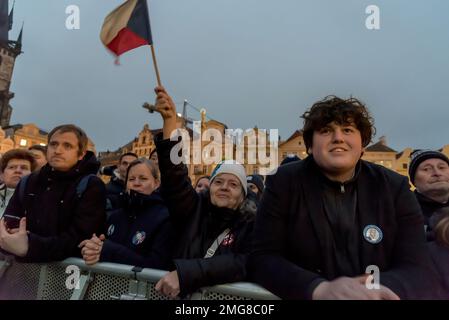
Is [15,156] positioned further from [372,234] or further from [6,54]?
[6,54]

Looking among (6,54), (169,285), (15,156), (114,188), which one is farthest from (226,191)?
(6,54)

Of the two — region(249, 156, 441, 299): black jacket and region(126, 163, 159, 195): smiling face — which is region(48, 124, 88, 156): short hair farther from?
region(249, 156, 441, 299): black jacket

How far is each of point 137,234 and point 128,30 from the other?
1.84m

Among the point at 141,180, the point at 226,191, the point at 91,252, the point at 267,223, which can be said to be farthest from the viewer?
the point at 141,180

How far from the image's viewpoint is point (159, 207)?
9.38 feet

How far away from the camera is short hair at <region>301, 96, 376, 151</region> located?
2035mm

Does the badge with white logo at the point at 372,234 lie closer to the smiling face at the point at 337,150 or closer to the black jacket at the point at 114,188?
the smiling face at the point at 337,150

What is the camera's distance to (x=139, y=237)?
2.63 meters

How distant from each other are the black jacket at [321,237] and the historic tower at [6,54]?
69241 millimetres

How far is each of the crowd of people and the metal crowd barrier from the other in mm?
74

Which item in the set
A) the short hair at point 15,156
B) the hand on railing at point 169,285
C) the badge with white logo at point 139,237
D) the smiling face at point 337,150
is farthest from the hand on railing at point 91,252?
the short hair at point 15,156

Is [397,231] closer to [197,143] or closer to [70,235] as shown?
[70,235]

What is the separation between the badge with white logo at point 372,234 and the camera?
5.89ft
